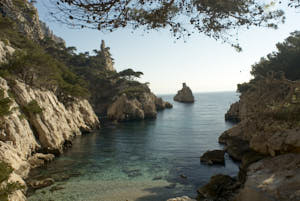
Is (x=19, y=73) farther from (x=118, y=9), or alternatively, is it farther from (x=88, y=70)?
(x=88, y=70)

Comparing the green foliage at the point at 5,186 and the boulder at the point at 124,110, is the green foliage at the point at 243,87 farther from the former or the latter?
the green foliage at the point at 5,186

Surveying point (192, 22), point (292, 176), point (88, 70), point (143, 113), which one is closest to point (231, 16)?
point (192, 22)

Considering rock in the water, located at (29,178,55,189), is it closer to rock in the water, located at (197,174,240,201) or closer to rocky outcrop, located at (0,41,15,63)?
rock in the water, located at (197,174,240,201)

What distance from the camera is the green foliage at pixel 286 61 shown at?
106 feet

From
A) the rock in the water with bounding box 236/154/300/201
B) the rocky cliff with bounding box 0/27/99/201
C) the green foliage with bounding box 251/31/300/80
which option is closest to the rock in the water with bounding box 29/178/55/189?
the rocky cliff with bounding box 0/27/99/201

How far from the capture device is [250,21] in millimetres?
9523

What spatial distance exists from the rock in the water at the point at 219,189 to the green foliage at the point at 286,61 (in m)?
23.9

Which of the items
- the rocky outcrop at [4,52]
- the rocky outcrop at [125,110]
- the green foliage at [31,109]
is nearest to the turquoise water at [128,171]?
the green foliage at [31,109]

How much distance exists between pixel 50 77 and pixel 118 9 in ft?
93.2

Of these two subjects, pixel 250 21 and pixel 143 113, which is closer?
pixel 250 21

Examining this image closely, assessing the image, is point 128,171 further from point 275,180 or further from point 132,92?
point 132,92

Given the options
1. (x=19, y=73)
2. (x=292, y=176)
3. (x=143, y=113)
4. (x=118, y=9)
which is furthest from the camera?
(x=143, y=113)

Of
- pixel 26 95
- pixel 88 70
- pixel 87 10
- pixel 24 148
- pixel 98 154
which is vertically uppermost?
pixel 88 70

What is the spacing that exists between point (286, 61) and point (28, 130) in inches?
1536
